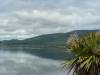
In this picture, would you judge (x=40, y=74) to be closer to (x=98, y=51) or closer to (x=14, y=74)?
(x=14, y=74)

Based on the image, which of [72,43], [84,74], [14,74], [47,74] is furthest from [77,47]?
[14,74]

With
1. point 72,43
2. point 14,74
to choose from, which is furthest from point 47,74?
point 72,43

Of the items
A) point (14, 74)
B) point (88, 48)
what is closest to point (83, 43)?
point (88, 48)

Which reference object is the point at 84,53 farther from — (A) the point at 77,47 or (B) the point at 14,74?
(B) the point at 14,74

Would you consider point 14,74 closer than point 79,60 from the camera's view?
No

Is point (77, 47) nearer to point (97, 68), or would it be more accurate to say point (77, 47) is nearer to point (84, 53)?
point (84, 53)

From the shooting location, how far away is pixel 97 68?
1048cm

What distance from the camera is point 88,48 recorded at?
10.8 meters

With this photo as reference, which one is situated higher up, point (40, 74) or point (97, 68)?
point (97, 68)

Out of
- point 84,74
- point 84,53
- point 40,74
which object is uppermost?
point 84,53

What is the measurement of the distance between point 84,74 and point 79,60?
20.2 inches

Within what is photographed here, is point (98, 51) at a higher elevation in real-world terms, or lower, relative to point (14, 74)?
higher

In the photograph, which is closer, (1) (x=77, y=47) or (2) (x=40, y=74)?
(1) (x=77, y=47)

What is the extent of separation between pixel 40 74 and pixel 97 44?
2957 centimetres
